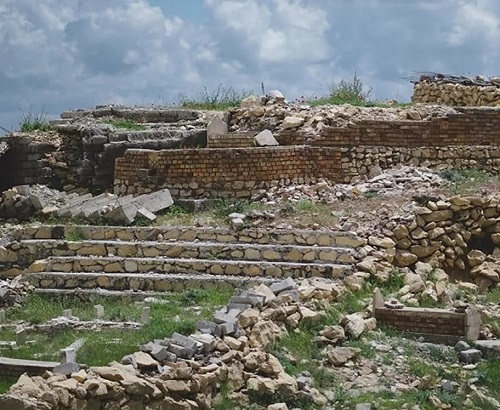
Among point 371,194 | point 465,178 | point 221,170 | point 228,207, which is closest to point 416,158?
point 465,178

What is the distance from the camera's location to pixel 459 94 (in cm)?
2230

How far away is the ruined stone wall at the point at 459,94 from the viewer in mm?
21812

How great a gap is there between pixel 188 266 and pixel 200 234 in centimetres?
76

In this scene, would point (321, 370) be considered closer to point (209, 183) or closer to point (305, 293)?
point (305, 293)

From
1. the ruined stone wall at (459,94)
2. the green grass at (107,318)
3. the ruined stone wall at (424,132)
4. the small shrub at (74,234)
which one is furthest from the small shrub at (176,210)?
the ruined stone wall at (459,94)

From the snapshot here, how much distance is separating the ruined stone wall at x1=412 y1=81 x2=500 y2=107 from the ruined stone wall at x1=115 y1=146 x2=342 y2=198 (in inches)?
239

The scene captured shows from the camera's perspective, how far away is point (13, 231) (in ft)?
53.2

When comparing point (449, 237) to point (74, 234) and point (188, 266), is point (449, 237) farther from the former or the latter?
point (74, 234)

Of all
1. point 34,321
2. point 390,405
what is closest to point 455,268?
point 390,405

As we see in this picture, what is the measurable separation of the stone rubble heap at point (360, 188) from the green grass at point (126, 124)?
427 cm

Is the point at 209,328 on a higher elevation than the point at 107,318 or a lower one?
higher

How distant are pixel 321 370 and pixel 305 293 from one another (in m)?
1.92

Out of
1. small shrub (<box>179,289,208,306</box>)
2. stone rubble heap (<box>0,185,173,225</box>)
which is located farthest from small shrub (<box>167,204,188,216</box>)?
small shrub (<box>179,289,208,306</box>)

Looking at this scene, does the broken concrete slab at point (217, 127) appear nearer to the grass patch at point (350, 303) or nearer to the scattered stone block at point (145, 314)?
the grass patch at point (350, 303)
